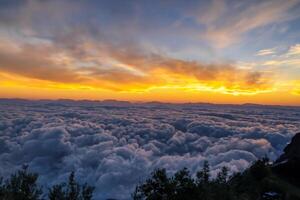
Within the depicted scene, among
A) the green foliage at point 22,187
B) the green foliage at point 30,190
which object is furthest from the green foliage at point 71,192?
the green foliage at point 22,187

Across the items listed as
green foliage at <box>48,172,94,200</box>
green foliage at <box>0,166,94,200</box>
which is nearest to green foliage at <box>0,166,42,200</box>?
green foliage at <box>0,166,94,200</box>

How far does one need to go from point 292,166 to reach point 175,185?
4141 cm

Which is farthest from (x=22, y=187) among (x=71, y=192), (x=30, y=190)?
(x=71, y=192)

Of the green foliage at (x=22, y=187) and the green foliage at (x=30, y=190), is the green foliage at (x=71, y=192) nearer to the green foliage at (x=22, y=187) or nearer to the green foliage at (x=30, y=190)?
the green foliage at (x=30, y=190)

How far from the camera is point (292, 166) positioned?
70312 millimetres

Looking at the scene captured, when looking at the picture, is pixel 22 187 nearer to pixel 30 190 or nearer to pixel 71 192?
pixel 30 190

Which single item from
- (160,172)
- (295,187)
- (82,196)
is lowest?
(295,187)

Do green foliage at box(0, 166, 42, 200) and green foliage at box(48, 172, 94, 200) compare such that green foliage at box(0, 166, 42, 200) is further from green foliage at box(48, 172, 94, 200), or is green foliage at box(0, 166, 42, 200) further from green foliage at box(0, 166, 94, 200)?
green foliage at box(48, 172, 94, 200)

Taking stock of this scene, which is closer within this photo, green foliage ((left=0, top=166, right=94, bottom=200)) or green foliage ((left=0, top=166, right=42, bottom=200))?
green foliage ((left=0, top=166, right=42, bottom=200))

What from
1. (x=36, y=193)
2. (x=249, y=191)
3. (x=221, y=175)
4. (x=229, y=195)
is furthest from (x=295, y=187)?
(x=36, y=193)

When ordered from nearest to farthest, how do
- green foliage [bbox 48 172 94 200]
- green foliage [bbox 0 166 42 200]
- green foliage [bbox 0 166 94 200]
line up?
1. green foliage [bbox 0 166 42 200]
2. green foliage [bbox 0 166 94 200]
3. green foliage [bbox 48 172 94 200]

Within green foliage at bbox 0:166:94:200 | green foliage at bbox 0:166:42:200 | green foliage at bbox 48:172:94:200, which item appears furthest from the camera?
green foliage at bbox 48:172:94:200

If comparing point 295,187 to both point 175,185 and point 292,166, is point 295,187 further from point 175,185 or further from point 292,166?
point 175,185

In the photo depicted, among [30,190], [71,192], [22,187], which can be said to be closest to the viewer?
[22,187]
